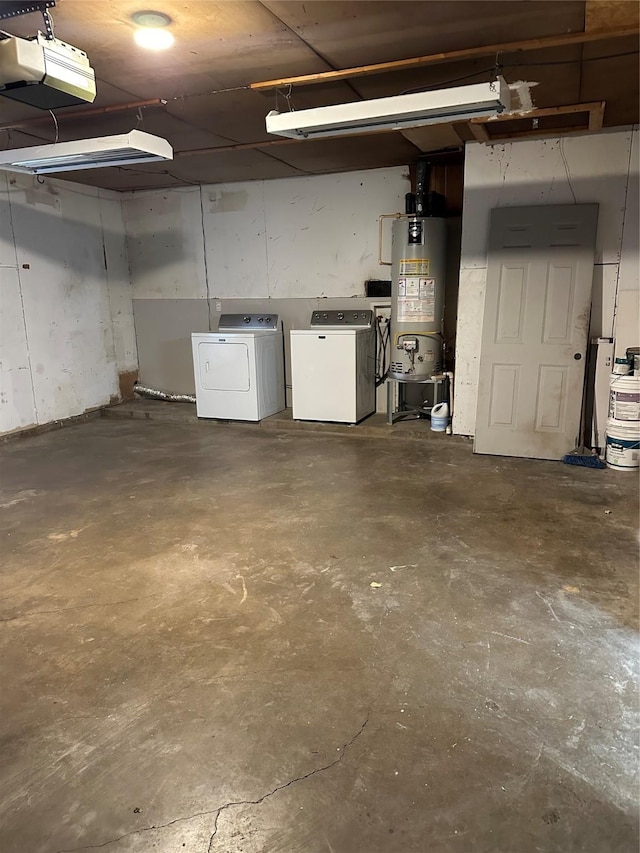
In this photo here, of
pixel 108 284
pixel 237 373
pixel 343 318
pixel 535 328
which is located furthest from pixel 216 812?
pixel 108 284

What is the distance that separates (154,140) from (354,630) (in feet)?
10.2

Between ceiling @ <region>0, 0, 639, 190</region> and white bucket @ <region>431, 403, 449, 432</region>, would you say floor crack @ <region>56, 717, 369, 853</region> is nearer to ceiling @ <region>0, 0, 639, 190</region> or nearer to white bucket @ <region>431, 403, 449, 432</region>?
ceiling @ <region>0, 0, 639, 190</region>

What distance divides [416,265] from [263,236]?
205 cm

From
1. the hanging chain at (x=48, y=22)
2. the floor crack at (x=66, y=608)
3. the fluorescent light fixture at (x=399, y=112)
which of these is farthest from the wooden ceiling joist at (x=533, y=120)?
the floor crack at (x=66, y=608)

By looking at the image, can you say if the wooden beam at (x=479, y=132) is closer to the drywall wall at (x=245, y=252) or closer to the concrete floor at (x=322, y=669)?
the drywall wall at (x=245, y=252)

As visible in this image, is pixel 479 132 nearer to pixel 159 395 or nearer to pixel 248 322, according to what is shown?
pixel 248 322

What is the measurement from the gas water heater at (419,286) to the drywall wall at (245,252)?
0.67m

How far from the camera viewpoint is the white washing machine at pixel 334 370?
17.4 feet

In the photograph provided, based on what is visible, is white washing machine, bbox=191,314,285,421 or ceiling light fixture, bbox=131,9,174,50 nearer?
ceiling light fixture, bbox=131,9,174,50

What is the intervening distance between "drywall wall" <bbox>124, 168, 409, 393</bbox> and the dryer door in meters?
0.87

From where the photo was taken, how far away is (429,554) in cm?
301

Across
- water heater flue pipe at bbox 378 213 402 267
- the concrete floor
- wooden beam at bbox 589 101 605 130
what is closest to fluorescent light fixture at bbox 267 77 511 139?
wooden beam at bbox 589 101 605 130

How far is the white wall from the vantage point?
227 inches

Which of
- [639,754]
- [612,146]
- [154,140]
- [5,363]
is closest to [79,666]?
[639,754]
